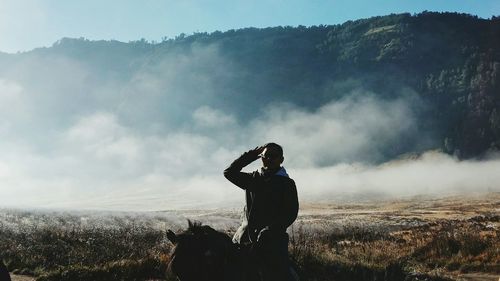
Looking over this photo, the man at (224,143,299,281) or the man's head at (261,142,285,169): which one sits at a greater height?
the man's head at (261,142,285,169)

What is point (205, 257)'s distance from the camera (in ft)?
17.9

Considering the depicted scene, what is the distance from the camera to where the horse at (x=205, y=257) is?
5.41 meters

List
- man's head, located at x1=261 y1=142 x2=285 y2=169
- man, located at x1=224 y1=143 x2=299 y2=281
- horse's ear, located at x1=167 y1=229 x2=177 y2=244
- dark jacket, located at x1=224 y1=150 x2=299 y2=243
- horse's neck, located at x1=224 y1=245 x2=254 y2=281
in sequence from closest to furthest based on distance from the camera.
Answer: horse's ear, located at x1=167 y1=229 x2=177 y2=244
horse's neck, located at x1=224 y1=245 x2=254 y2=281
man, located at x1=224 y1=143 x2=299 y2=281
dark jacket, located at x1=224 y1=150 x2=299 y2=243
man's head, located at x1=261 y1=142 x2=285 y2=169

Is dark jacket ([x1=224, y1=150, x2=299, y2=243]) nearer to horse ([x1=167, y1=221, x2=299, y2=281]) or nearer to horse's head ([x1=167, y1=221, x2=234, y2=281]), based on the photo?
horse ([x1=167, y1=221, x2=299, y2=281])

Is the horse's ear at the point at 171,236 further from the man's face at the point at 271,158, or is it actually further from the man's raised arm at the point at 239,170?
the man's face at the point at 271,158

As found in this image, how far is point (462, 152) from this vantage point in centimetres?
18312

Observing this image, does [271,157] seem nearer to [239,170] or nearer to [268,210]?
[239,170]

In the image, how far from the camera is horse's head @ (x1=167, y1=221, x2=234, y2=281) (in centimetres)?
541

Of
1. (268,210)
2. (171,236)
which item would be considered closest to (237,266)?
(171,236)

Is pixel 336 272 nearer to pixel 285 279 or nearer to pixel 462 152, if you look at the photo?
pixel 285 279

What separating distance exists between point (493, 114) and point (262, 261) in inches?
7721

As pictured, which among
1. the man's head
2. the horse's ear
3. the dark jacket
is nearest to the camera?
the horse's ear

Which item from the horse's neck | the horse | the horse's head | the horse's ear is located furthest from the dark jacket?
the horse's ear

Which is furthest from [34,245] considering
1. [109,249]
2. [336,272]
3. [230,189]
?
[230,189]
